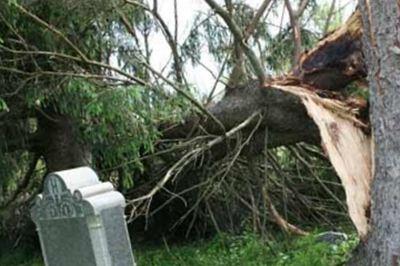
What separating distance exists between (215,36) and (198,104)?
114 centimetres

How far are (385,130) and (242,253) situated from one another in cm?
238

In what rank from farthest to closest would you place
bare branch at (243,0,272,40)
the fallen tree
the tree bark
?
the tree bark, bare branch at (243,0,272,40), the fallen tree

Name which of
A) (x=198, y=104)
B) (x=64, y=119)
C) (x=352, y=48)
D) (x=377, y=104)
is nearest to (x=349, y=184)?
(x=377, y=104)

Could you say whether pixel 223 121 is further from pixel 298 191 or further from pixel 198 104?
pixel 298 191

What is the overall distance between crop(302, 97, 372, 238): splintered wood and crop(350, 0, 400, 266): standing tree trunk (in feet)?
0.76

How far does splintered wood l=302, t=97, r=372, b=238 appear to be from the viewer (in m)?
4.58

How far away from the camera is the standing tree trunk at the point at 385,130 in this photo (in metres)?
4.20

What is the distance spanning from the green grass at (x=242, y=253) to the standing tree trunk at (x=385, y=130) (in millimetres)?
935

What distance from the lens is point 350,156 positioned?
485cm

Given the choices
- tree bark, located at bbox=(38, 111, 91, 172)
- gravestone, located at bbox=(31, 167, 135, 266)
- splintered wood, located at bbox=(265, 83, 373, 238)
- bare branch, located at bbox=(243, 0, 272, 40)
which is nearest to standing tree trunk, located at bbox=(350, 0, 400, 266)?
splintered wood, located at bbox=(265, 83, 373, 238)

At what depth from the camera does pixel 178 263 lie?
683 cm

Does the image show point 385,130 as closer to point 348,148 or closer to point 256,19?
point 348,148

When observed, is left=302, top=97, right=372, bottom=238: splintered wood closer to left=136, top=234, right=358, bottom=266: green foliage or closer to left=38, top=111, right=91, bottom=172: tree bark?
left=136, top=234, right=358, bottom=266: green foliage

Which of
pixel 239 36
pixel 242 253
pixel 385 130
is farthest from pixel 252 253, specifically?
pixel 385 130
